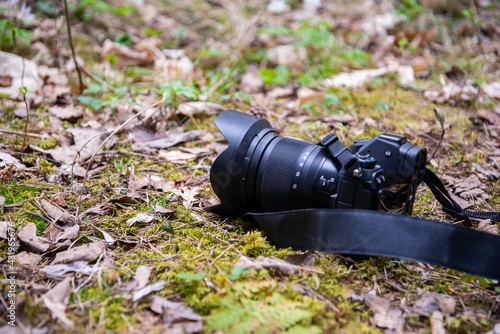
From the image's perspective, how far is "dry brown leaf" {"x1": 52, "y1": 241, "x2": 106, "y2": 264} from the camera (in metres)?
1.64

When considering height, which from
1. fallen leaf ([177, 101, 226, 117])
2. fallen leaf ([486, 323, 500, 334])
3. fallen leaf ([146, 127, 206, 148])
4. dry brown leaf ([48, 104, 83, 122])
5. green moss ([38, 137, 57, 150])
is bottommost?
fallen leaf ([486, 323, 500, 334])

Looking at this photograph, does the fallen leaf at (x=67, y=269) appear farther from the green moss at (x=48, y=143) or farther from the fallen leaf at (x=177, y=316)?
the green moss at (x=48, y=143)

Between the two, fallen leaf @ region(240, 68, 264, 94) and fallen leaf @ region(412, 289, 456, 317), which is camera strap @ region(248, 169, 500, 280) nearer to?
fallen leaf @ region(412, 289, 456, 317)

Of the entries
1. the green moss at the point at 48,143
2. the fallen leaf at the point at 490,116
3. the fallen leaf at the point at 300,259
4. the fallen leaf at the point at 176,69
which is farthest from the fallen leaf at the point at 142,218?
the fallen leaf at the point at 490,116

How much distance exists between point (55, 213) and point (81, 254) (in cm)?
40

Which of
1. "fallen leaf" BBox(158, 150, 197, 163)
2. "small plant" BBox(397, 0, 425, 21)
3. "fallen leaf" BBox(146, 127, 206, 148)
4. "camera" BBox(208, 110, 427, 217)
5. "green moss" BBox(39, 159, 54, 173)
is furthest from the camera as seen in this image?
"small plant" BBox(397, 0, 425, 21)

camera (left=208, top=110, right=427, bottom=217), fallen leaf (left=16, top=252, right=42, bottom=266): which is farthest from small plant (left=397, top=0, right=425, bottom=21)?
fallen leaf (left=16, top=252, right=42, bottom=266)

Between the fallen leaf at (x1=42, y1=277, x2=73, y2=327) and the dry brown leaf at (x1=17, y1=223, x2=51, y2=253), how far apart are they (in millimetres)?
289

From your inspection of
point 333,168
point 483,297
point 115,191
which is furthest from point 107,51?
point 483,297

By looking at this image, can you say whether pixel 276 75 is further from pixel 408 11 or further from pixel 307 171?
pixel 408 11

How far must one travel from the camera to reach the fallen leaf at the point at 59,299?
1.34 m

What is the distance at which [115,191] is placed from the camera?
2203 millimetres

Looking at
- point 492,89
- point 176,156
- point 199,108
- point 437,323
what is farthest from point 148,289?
point 492,89

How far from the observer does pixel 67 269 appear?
1.58 metres
